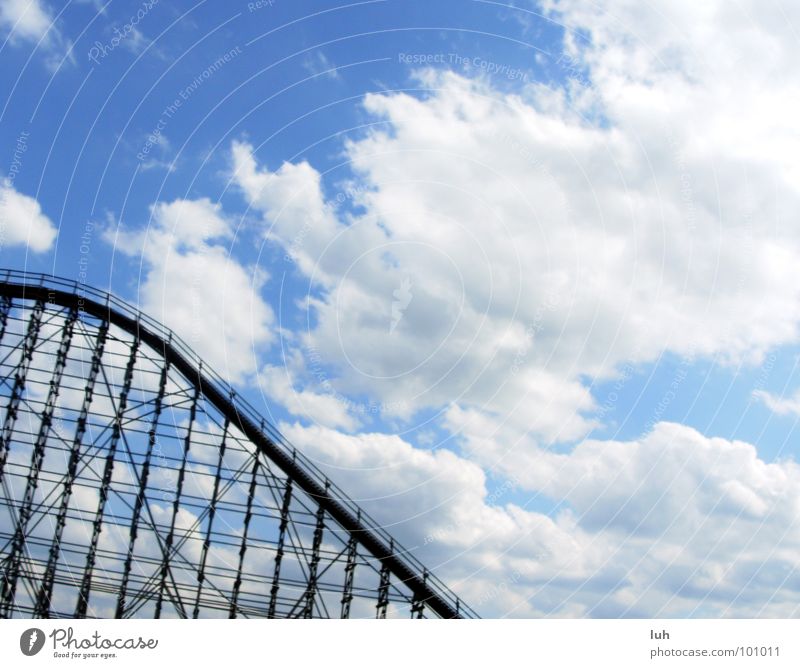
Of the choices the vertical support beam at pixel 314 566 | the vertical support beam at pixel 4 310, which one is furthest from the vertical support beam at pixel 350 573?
the vertical support beam at pixel 4 310

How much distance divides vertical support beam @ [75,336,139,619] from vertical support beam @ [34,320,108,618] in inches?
34.8

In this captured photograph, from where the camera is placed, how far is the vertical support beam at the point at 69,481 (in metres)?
23.2

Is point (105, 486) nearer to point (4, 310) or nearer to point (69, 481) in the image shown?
point (69, 481)

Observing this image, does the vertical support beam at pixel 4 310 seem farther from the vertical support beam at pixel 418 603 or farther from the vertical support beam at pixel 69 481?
the vertical support beam at pixel 418 603

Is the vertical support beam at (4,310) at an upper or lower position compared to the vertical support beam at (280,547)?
upper

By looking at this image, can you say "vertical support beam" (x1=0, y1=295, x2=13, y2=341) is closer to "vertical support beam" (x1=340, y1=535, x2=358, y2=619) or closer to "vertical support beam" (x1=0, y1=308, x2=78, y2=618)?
"vertical support beam" (x1=0, y1=308, x2=78, y2=618)

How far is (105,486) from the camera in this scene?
25078 mm

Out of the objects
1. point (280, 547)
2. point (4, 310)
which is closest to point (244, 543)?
point (280, 547)

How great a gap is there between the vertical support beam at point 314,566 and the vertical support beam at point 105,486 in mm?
6925
